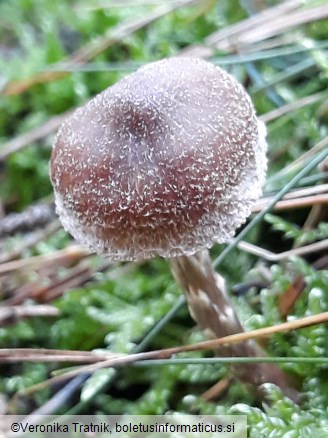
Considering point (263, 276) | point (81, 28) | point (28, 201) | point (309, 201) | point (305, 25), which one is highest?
point (81, 28)

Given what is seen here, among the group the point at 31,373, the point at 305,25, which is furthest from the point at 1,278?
the point at 305,25

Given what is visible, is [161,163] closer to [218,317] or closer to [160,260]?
[218,317]

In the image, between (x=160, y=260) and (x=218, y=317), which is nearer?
(x=218, y=317)

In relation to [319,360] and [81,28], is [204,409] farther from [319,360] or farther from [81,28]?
[81,28]

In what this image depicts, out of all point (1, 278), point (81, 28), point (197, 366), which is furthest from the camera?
point (81, 28)

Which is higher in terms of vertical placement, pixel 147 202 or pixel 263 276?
pixel 147 202

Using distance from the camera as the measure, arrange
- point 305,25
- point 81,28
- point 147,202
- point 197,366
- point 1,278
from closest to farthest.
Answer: point 147,202 < point 197,366 < point 1,278 < point 305,25 < point 81,28

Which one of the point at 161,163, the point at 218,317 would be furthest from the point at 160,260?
the point at 161,163

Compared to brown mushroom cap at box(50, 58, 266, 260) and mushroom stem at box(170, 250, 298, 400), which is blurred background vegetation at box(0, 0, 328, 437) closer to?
mushroom stem at box(170, 250, 298, 400)
